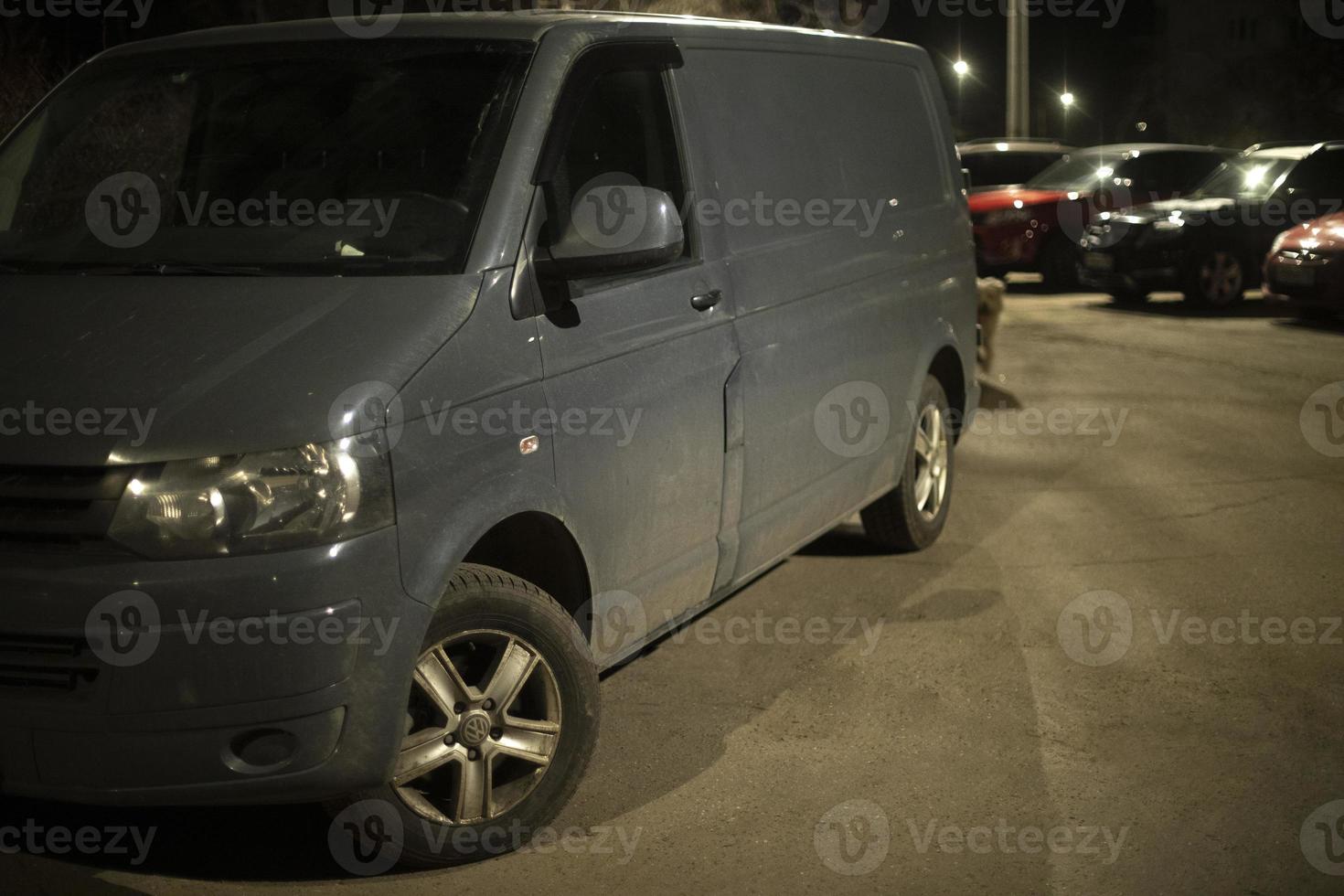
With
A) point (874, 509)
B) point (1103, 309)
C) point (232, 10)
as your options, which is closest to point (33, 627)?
point (874, 509)

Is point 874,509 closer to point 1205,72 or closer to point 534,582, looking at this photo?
point 534,582

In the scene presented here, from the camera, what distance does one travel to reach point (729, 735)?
4.82 meters

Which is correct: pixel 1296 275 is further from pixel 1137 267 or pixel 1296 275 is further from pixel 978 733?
pixel 978 733

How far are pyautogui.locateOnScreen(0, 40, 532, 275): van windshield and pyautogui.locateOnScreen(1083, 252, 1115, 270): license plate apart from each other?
1320cm

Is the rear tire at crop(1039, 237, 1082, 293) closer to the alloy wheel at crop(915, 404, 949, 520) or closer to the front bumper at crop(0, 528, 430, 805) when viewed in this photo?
the alloy wheel at crop(915, 404, 949, 520)

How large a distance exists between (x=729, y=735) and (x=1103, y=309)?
1297cm

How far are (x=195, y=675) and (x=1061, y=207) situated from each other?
16.5 metres

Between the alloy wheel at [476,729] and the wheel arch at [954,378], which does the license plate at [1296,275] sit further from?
the alloy wheel at [476,729]

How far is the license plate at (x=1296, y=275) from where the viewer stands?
46.8ft

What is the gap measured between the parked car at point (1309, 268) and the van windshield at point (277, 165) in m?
11.6

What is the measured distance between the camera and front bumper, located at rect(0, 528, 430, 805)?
3.29m

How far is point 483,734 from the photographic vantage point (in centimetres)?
387

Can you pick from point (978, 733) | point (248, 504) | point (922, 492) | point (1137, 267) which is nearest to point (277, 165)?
point (248, 504)

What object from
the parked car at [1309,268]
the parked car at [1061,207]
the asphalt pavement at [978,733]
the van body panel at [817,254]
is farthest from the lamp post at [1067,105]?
the van body panel at [817,254]
